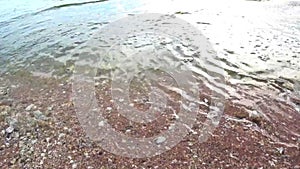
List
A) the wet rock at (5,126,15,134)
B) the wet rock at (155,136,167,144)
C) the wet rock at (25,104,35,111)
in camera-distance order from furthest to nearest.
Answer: the wet rock at (25,104,35,111) → the wet rock at (5,126,15,134) → the wet rock at (155,136,167,144)

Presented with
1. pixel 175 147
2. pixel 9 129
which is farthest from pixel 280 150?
pixel 9 129

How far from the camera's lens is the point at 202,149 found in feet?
15.4

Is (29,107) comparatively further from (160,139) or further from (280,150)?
(280,150)

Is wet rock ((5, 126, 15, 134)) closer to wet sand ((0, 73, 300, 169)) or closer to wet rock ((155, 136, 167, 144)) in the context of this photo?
wet sand ((0, 73, 300, 169))

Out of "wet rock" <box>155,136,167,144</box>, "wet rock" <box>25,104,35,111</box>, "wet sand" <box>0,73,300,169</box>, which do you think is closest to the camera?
"wet sand" <box>0,73,300,169</box>

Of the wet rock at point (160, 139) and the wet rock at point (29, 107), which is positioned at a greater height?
the wet rock at point (160, 139)

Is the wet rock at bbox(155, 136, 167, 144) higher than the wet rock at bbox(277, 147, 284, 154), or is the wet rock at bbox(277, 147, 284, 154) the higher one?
the wet rock at bbox(277, 147, 284, 154)

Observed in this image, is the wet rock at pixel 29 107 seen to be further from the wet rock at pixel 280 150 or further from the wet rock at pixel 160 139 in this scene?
the wet rock at pixel 280 150

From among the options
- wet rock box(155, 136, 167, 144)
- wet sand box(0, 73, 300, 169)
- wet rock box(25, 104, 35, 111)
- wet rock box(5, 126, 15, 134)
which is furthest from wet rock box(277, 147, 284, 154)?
wet rock box(25, 104, 35, 111)

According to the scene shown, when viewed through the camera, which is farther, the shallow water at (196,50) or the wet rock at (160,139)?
the shallow water at (196,50)

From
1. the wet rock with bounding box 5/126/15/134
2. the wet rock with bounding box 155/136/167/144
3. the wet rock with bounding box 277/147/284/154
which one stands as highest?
the wet rock with bounding box 277/147/284/154

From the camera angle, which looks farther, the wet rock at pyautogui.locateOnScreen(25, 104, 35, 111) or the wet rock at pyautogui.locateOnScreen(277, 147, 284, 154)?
the wet rock at pyautogui.locateOnScreen(25, 104, 35, 111)

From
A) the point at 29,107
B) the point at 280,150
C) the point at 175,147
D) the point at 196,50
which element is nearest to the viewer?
the point at 280,150

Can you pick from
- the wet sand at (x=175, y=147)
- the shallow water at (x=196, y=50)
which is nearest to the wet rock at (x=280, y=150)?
the wet sand at (x=175, y=147)
